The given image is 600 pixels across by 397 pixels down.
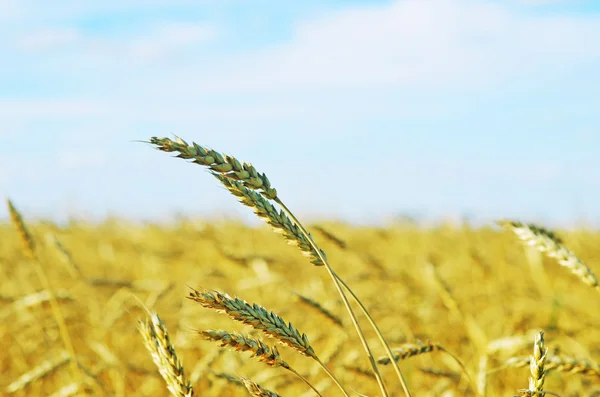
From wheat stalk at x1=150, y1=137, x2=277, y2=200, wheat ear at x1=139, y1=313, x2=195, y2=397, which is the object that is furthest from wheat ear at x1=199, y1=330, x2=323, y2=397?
wheat stalk at x1=150, y1=137, x2=277, y2=200

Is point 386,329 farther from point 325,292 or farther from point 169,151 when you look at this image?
point 169,151

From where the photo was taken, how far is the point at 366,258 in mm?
3904

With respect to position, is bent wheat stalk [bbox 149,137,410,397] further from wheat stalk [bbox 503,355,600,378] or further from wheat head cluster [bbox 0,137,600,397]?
wheat stalk [bbox 503,355,600,378]

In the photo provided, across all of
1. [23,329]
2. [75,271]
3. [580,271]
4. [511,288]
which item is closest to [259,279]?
[75,271]

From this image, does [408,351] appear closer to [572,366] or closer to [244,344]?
[572,366]

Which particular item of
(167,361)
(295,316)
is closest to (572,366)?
(167,361)

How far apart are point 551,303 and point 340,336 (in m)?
1.63

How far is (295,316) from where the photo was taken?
15.8 ft

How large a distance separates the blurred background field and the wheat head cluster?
0.7 inches

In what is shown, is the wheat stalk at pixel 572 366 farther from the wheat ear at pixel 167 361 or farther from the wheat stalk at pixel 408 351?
the wheat ear at pixel 167 361

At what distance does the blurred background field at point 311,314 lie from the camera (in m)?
2.90

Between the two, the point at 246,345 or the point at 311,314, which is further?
the point at 311,314

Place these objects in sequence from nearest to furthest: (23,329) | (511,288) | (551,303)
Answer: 1. (551,303)
2. (23,329)
3. (511,288)

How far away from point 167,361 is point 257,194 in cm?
37
